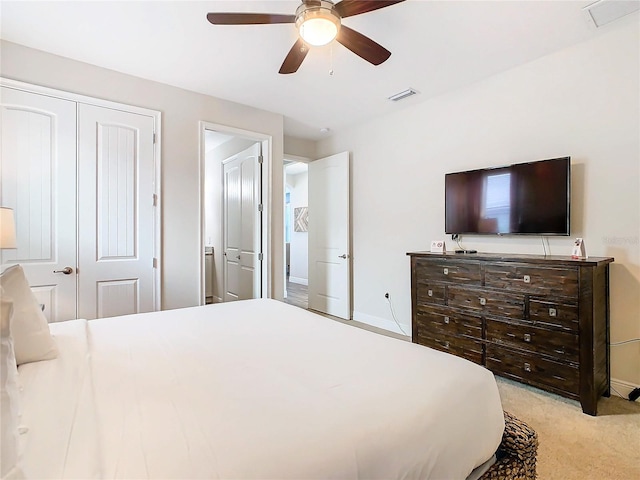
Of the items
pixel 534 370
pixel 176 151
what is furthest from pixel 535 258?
pixel 176 151

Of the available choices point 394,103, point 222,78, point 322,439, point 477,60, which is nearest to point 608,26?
point 477,60

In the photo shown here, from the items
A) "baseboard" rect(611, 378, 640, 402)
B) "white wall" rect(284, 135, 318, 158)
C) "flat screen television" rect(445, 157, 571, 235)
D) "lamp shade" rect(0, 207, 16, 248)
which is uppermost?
"white wall" rect(284, 135, 318, 158)

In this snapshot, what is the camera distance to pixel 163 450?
79cm

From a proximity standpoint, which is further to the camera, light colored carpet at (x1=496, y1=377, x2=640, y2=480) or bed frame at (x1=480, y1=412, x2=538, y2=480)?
light colored carpet at (x1=496, y1=377, x2=640, y2=480)

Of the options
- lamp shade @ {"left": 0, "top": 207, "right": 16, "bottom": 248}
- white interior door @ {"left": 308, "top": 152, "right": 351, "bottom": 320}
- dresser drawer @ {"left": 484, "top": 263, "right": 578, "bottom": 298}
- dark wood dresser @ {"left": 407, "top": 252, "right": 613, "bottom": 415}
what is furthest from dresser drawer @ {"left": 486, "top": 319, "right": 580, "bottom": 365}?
lamp shade @ {"left": 0, "top": 207, "right": 16, "bottom": 248}

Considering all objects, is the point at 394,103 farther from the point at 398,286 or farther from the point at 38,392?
the point at 38,392

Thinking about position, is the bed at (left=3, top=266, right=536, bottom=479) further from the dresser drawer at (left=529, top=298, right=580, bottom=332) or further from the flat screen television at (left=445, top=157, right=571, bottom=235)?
the flat screen television at (left=445, top=157, right=571, bottom=235)

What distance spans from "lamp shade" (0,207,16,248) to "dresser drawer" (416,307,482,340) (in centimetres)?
318

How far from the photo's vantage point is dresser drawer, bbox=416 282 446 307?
9.82 feet

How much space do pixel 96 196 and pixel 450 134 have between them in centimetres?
349

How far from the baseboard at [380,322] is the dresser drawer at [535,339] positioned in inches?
52.4

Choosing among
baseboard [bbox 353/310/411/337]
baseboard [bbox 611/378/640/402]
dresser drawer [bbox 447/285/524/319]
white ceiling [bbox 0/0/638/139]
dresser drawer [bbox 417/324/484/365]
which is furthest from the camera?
baseboard [bbox 353/310/411/337]

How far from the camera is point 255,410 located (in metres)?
0.97

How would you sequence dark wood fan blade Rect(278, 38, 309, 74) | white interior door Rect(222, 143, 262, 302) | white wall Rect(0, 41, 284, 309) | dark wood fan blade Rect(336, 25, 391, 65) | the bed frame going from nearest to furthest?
the bed frame, dark wood fan blade Rect(336, 25, 391, 65), dark wood fan blade Rect(278, 38, 309, 74), white wall Rect(0, 41, 284, 309), white interior door Rect(222, 143, 262, 302)
